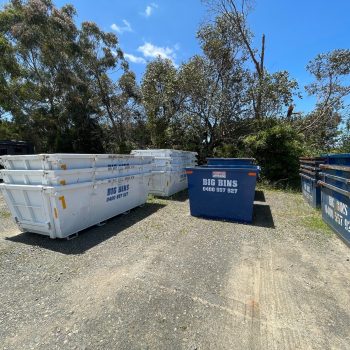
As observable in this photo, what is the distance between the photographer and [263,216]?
615cm

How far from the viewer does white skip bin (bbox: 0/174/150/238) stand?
4.17 metres

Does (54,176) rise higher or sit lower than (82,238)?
higher

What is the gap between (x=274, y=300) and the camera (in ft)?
9.00

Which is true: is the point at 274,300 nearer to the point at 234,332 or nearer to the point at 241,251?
the point at 234,332

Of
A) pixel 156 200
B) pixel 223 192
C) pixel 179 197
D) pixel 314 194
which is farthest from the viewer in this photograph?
pixel 179 197

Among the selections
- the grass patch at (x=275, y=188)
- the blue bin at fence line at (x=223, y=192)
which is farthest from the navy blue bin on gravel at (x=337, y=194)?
the grass patch at (x=275, y=188)


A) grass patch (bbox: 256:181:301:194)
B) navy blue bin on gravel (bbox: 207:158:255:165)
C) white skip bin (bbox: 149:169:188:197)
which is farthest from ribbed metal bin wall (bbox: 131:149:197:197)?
grass patch (bbox: 256:181:301:194)

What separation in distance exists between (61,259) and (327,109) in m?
14.7

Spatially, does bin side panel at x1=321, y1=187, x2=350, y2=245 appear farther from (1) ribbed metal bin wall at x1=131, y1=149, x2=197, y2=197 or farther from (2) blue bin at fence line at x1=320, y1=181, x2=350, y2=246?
(1) ribbed metal bin wall at x1=131, y1=149, x2=197, y2=197

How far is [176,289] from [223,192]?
3.07m

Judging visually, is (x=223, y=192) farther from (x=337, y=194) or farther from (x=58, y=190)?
(x=58, y=190)

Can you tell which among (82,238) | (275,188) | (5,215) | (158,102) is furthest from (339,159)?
(158,102)

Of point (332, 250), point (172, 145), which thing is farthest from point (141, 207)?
point (172, 145)

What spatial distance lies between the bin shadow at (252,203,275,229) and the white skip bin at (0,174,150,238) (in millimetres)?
3256
